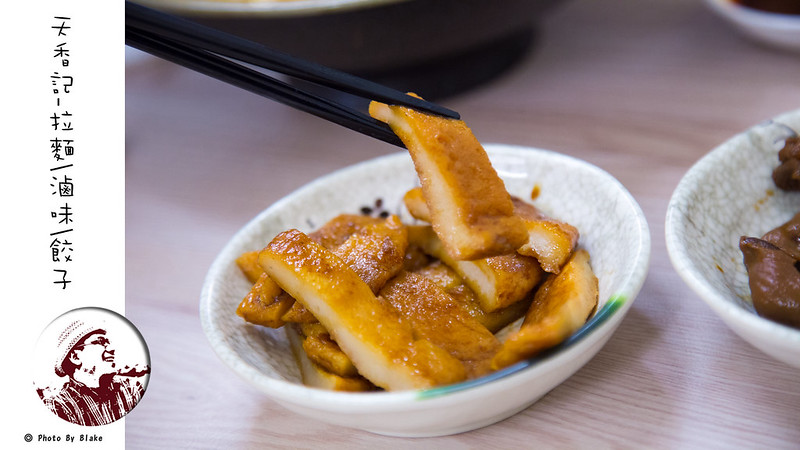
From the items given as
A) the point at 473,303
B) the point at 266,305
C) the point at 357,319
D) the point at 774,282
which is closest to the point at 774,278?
the point at 774,282

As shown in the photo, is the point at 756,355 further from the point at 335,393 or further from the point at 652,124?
the point at 652,124

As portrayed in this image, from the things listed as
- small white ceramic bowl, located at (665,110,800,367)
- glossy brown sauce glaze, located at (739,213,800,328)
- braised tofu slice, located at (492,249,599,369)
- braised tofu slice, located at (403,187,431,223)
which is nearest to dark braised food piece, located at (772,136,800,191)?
small white ceramic bowl, located at (665,110,800,367)

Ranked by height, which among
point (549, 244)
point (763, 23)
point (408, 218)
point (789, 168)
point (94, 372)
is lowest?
point (94, 372)

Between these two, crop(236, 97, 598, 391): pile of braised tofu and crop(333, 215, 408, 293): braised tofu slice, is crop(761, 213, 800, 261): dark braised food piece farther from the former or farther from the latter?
crop(333, 215, 408, 293): braised tofu slice

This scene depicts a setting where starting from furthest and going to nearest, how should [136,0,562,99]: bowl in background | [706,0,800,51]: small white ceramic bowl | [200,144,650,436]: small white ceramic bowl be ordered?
1. [706,0,800,51]: small white ceramic bowl
2. [136,0,562,99]: bowl in background
3. [200,144,650,436]: small white ceramic bowl

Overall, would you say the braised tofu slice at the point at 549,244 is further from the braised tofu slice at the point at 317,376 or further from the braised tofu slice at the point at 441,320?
the braised tofu slice at the point at 317,376

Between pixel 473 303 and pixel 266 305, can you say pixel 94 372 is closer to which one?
pixel 266 305

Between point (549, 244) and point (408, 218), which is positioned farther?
point (408, 218)
